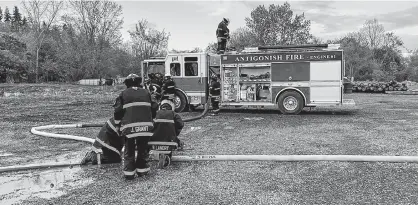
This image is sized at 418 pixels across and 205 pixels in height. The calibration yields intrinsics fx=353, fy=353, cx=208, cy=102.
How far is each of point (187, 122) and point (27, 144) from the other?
15.6 feet

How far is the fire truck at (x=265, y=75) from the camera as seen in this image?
12.4 meters

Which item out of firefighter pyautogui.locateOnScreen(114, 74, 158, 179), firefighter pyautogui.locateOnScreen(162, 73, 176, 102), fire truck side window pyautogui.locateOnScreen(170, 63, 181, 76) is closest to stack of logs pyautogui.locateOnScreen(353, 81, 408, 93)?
fire truck side window pyautogui.locateOnScreen(170, 63, 181, 76)

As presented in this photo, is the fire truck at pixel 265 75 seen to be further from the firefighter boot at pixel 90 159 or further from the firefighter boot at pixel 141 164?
the firefighter boot at pixel 141 164

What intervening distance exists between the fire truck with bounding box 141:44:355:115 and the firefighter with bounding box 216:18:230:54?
49cm

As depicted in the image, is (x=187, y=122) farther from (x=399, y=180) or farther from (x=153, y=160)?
(x=399, y=180)

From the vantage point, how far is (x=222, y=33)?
44.8 feet

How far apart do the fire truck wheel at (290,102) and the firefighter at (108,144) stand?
809 cm

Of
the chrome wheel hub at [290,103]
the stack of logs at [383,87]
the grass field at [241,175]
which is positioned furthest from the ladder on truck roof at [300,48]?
the stack of logs at [383,87]

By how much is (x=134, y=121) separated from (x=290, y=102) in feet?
28.7

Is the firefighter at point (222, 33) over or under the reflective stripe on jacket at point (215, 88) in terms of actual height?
over

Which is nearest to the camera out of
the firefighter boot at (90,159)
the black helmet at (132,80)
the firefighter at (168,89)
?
the black helmet at (132,80)

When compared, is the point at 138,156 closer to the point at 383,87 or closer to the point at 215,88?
the point at 215,88

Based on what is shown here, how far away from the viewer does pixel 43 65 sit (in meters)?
41.7

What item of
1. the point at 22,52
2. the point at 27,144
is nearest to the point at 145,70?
the point at 27,144
